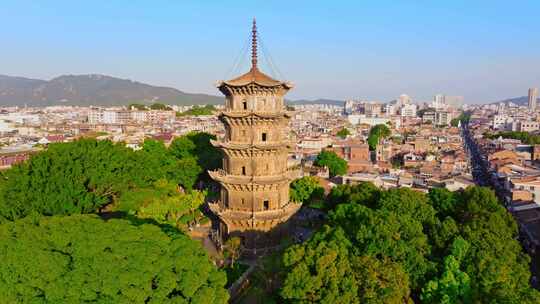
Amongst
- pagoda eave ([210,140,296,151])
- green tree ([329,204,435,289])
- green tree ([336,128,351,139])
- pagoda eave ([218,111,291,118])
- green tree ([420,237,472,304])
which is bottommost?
green tree ([420,237,472,304])

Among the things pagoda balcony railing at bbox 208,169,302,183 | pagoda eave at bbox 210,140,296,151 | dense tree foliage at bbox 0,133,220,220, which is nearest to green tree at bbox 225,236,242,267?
pagoda balcony railing at bbox 208,169,302,183

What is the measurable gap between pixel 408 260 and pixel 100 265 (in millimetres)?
13870

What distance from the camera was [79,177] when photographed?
31.6 metres

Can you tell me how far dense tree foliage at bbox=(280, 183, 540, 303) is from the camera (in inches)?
687

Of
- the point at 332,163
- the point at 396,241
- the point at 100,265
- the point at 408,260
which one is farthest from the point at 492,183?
the point at 100,265

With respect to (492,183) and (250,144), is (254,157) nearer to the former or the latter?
(250,144)

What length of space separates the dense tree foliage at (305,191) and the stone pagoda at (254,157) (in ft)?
39.9

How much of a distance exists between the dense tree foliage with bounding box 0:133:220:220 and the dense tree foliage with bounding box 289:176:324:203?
9.66 meters

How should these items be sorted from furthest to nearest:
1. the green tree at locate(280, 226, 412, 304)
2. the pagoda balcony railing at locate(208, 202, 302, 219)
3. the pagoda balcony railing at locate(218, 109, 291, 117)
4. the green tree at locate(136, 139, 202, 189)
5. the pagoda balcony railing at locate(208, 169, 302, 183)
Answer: the green tree at locate(136, 139, 202, 189), the pagoda balcony railing at locate(208, 202, 302, 219), the pagoda balcony railing at locate(208, 169, 302, 183), the pagoda balcony railing at locate(218, 109, 291, 117), the green tree at locate(280, 226, 412, 304)

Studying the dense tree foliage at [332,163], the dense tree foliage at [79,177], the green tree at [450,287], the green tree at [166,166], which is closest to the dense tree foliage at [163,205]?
the dense tree foliage at [79,177]

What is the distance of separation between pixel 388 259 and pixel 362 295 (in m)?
3.39

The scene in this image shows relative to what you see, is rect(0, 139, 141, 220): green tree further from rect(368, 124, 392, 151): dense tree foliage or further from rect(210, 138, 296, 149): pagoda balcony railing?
rect(368, 124, 392, 151): dense tree foliage

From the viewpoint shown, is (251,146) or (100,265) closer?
(100,265)

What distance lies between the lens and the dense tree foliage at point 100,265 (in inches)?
602
